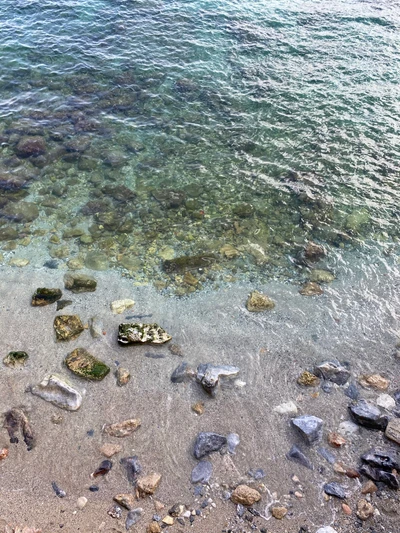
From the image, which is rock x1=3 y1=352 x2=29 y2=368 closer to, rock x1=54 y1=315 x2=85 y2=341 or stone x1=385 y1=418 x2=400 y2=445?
rock x1=54 y1=315 x2=85 y2=341

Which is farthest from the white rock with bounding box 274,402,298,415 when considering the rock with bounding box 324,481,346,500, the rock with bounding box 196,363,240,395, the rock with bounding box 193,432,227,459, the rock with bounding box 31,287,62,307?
the rock with bounding box 31,287,62,307

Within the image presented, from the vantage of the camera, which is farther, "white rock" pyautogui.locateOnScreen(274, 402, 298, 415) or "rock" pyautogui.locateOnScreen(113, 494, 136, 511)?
"white rock" pyautogui.locateOnScreen(274, 402, 298, 415)

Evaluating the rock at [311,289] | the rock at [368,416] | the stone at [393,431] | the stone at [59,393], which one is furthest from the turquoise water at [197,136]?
the stone at [393,431]

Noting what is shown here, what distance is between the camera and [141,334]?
762cm

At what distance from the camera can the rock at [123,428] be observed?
6206mm

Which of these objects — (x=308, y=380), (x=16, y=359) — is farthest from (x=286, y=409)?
(x=16, y=359)

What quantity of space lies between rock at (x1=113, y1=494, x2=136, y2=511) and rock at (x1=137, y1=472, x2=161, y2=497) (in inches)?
5.1

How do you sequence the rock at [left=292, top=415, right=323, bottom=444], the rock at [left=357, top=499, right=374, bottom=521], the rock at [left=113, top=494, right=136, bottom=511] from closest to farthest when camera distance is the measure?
the rock at [left=357, top=499, right=374, bottom=521]
the rock at [left=113, top=494, right=136, bottom=511]
the rock at [left=292, top=415, right=323, bottom=444]

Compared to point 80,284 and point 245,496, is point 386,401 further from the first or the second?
point 80,284

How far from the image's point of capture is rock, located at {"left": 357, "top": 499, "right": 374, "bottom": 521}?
521 cm

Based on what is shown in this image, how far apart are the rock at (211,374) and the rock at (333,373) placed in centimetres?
150

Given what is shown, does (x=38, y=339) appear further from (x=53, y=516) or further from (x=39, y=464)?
(x=53, y=516)

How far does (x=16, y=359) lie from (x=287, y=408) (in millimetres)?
5007

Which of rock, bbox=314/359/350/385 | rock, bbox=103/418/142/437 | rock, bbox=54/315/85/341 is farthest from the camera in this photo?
rock, bbox=54/315/85/341
